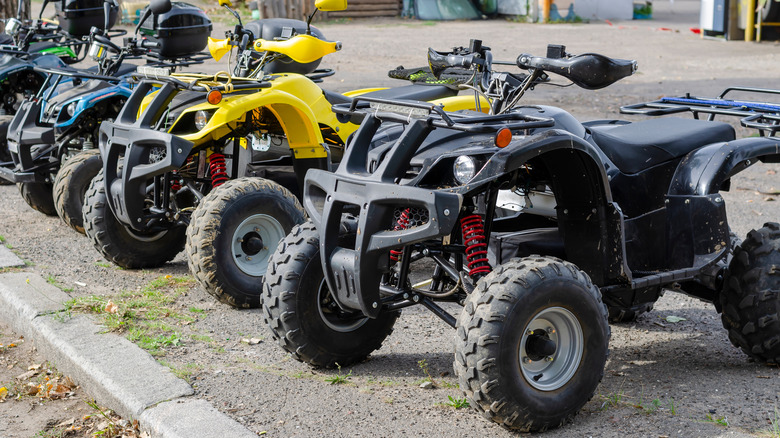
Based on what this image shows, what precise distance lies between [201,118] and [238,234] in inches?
32.7

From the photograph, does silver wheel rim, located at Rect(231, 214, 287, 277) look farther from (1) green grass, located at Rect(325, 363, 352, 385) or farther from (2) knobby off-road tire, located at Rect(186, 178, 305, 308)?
(1) green grass, located at Rect(325, 363, 352, 385)

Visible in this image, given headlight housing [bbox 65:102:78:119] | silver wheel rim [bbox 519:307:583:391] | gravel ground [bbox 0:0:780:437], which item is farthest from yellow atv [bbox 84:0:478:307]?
silver wheel rim [bbox 519:307:583:391]

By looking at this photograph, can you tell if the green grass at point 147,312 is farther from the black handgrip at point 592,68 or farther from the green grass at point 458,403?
the black handgrip at point 592,68

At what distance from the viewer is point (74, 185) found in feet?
23.5

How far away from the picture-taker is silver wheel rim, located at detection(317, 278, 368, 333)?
429 cm

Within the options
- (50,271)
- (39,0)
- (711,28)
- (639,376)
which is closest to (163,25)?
(50,271)

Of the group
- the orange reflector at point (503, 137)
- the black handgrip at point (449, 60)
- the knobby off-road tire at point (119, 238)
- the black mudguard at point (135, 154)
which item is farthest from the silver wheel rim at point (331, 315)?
the knobby off-road tire at point (119, 238)

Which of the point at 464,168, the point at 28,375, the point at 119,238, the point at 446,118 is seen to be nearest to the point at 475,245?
the point at 464,168

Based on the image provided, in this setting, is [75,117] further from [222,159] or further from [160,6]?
[222,159]

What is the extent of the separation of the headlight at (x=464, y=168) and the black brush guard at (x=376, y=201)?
12 cm

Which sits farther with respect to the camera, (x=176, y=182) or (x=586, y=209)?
(x=176, y=182)

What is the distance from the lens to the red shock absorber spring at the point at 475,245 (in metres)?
3.96

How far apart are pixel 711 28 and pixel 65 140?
17988 mm

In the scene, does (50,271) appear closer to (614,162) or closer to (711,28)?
(614,162)
